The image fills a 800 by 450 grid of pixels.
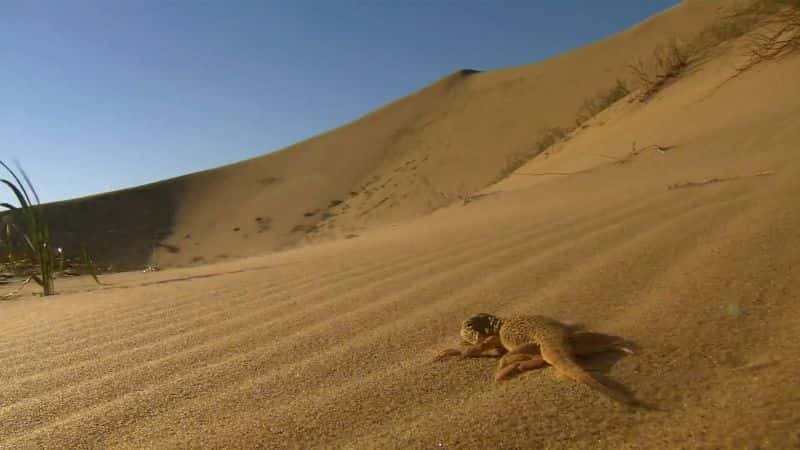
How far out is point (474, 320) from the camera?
1711 mm

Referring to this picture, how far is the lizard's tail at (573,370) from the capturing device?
1.26 m

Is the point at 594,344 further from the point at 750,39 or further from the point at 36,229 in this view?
the point at 750,39

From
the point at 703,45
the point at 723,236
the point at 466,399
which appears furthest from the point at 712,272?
the point at 703,45

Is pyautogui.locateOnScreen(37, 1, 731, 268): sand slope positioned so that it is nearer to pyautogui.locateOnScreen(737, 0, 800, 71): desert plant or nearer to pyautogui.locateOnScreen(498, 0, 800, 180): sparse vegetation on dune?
pyautogui.locateOnScreen(498, 0, 800, 180): sparse vegetation on dune

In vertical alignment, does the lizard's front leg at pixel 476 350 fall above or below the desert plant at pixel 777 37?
below

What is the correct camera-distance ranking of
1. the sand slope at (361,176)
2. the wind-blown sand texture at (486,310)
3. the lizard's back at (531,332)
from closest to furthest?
the wind-blown sand texture at (486,310)
the lizard's back at (531,332)
the sand slope at (361,176)

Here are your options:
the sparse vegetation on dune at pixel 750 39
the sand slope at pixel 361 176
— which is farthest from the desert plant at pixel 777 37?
the sand slope at pixel 361 176

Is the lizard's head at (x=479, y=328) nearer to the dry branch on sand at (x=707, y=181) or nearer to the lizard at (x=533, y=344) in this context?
the lizard at (x=533, y=344)

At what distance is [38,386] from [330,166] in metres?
13.9

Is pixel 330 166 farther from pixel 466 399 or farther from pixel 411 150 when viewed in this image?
pixel 466 399

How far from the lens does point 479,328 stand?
1693mm

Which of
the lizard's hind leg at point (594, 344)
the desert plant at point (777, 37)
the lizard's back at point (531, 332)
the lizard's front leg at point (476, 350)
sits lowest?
the lizard's hind leg at point (594, 344)

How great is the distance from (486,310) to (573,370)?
687 mm

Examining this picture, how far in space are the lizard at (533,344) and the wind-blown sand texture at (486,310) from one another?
34 millimetres
